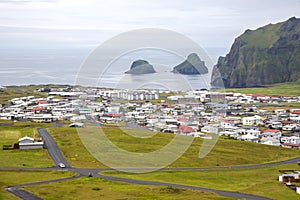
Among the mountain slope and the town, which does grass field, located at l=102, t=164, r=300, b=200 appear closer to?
the town

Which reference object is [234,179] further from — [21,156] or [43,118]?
[43,118]

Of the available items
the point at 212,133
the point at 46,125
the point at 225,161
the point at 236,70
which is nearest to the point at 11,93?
the point at 46,125

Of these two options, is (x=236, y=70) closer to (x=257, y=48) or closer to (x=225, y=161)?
(x=257, y=48)

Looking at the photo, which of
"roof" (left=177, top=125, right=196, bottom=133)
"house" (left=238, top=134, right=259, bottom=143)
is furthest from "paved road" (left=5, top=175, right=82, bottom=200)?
"house" (left=238, top=134, right=259, bottom=143)

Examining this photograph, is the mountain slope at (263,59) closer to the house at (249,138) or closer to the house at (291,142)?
the house at (249,138)

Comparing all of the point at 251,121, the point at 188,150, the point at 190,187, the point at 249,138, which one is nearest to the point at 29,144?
the point at 188,150

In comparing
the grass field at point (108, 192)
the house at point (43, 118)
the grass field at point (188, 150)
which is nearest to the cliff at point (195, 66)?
the house at point (43, 118)
